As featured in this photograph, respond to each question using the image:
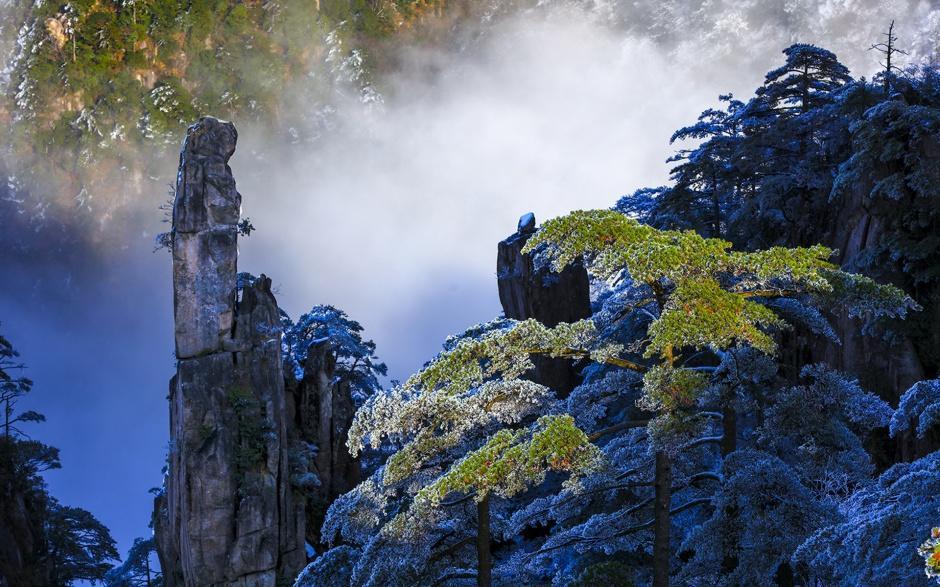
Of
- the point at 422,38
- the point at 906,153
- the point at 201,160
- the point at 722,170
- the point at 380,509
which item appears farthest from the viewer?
the point at 422,38

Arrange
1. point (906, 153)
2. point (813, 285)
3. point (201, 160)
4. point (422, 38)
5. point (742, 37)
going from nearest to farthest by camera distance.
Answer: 1. point (813, 285)
2. point (906, 153)
3. point (201, 160)
4. point (742, 37)
5. point (422, 38)

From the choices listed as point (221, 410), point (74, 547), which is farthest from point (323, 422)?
point (74, 547)

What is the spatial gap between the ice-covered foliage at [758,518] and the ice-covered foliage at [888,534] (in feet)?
6.20

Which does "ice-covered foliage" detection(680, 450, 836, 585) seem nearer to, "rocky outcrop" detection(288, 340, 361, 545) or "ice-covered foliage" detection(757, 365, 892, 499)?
"ice-covered foliage" detection(757, 365, 892, 499)

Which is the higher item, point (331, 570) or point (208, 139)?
point (208, 139)

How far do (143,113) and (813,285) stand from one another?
247ft

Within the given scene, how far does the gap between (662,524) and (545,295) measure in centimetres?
1640

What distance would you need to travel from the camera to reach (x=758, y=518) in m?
8.59

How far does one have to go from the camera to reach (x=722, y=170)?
2166 cm

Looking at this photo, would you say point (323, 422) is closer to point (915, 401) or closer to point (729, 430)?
point (729, 430)

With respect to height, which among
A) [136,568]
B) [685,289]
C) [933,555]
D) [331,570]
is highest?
[136,568]

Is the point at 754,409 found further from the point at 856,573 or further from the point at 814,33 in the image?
the point at 814,33

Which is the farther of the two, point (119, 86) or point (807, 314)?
point (119, 86)

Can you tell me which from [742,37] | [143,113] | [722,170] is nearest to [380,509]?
[722,170]
